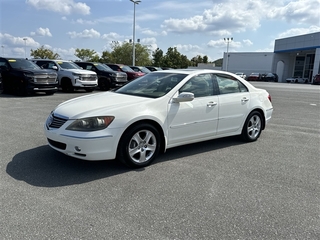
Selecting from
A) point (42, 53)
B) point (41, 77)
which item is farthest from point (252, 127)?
point (42, 53)

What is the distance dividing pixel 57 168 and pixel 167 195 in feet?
6.05

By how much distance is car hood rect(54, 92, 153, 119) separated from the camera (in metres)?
4.03

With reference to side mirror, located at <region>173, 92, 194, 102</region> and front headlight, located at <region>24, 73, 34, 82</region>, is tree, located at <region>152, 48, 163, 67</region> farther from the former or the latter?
side mirror, located at <region>173, 92, 194, 102</region>

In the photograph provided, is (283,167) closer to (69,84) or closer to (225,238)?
(225,238)

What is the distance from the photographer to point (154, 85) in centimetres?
511

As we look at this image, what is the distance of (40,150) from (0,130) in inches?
81.1

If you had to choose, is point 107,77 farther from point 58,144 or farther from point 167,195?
point 167,195

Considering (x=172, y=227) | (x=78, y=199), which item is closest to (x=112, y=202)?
(x=78, y=199)

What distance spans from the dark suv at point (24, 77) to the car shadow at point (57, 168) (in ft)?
28.3

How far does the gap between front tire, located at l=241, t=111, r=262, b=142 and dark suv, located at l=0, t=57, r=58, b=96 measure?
10382 mm

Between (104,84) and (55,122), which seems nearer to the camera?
(55,122)

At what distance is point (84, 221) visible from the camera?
9.41 feet

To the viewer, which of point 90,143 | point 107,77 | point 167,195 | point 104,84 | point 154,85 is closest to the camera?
point 167,195

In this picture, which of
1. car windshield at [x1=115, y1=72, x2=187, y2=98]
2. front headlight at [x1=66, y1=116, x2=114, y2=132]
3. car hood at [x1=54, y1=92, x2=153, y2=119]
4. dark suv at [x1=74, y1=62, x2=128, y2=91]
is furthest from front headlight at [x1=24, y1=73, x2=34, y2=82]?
front headlight at [x1=66, y1=116, x2=114, y2=132]
